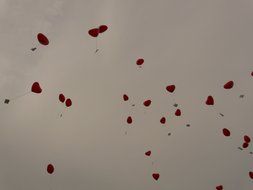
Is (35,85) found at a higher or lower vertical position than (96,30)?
lower

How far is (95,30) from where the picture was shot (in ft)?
46.1

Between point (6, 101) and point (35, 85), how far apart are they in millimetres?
2072

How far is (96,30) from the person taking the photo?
1410 cm

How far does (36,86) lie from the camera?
1435 centimetres

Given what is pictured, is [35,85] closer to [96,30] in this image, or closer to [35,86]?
[35,86]

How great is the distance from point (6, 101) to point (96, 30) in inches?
232

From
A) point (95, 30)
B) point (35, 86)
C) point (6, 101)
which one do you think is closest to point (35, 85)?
point (35, 86)

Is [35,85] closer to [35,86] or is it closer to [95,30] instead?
[35,86]

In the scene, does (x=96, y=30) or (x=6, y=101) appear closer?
(x=6, y=101)

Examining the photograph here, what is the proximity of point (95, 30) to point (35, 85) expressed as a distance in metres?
4.51

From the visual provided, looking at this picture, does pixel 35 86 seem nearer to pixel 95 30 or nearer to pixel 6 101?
pixel 6 101

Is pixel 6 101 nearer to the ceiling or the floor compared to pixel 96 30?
nearer to the floor

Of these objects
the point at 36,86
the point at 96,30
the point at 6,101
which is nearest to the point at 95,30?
the point at 96,30

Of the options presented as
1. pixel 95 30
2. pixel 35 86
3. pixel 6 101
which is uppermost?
pixel 95 30
